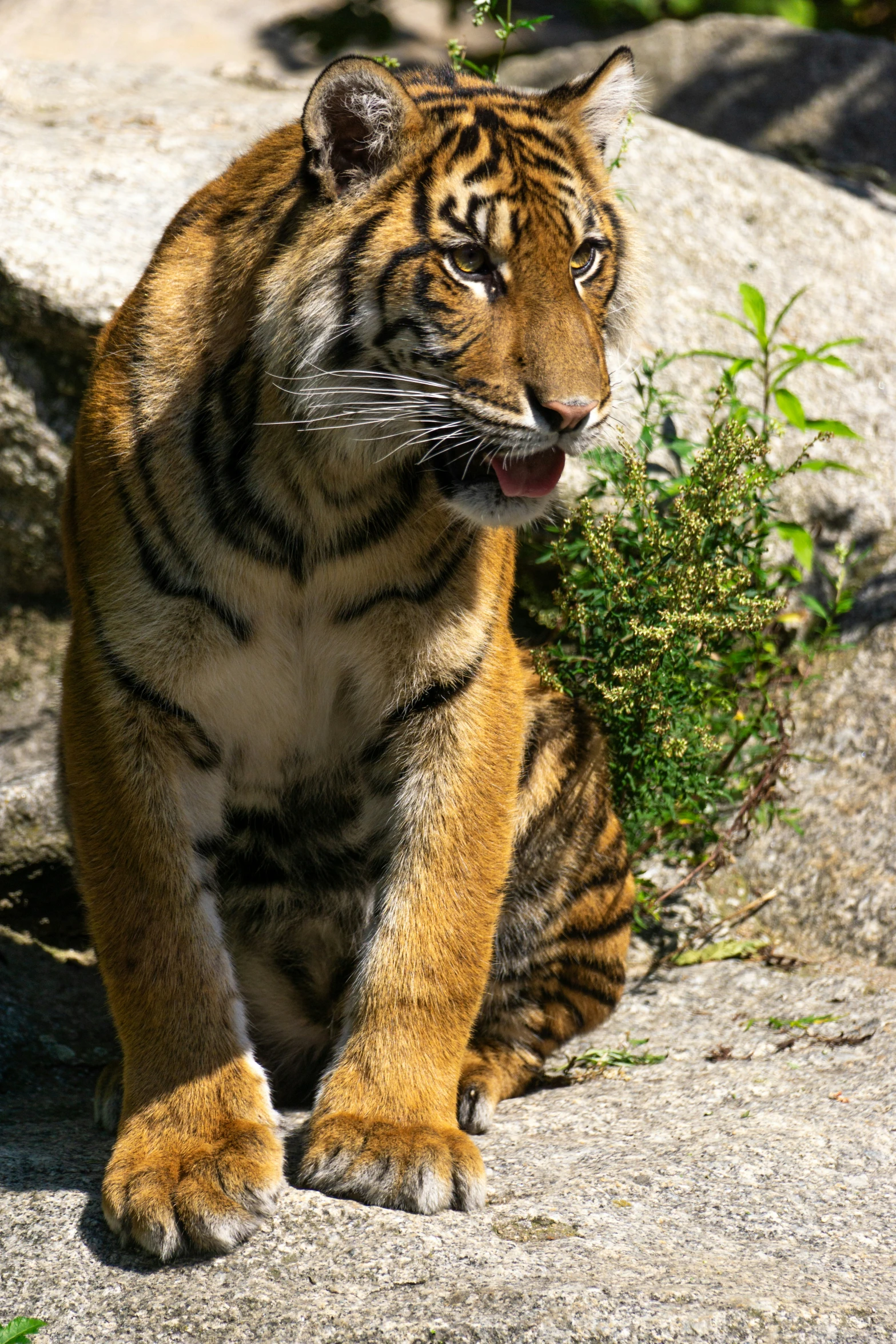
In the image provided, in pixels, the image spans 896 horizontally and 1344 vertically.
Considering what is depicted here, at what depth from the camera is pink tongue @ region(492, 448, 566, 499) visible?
2430mm

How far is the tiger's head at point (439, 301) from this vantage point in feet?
7.70

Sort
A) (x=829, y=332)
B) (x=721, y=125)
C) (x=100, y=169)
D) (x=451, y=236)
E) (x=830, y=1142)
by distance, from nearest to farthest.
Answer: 1. (x=451, y=236)
2. (x=830, y=1142)
3. (x=100, y=169)
4. (x=829, y=332)
5. (x=721, y=125)

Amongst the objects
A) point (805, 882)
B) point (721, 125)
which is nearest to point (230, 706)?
point (805, 882)

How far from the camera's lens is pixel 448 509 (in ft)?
8.55

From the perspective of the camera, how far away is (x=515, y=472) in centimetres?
243

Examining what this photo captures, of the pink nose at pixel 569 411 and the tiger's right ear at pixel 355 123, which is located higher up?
the tiger's right ear at pixel 355 123

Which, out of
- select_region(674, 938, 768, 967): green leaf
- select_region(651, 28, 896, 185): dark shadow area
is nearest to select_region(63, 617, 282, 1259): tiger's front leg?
select_region(674, 938, 768, 967): green leaf

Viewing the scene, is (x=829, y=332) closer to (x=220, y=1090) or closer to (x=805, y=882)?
(x=805, y=882)

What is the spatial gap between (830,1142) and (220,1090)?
4.14ft

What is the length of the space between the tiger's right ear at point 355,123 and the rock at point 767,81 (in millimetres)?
4336

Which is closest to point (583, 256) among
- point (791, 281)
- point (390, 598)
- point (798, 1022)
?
point (390, 598)

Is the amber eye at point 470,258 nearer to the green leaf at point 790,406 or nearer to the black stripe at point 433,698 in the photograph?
the black stripe at point 433,698

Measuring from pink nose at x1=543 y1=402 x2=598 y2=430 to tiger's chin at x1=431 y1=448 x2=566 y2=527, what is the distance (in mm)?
105

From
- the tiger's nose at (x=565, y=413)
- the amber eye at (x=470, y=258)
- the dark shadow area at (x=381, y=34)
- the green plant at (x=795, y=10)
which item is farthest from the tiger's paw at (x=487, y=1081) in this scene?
the green plant at (x=795, y=10)
